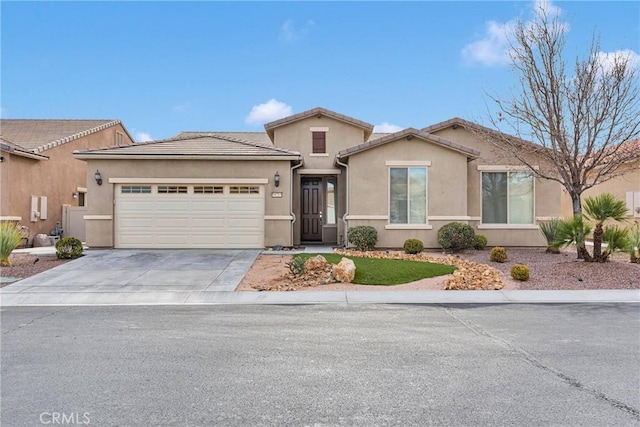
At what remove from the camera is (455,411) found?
3.80m

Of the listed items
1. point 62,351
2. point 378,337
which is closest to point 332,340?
point 378,337

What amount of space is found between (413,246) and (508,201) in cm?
→ 443

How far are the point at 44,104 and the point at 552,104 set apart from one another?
86.4ft

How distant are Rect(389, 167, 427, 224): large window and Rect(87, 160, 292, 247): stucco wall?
3.60 meters

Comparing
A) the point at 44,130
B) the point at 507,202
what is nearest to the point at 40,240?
the point at 44,130

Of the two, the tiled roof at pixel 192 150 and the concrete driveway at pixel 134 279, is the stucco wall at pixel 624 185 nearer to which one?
the tiled roof at pixel 192 150

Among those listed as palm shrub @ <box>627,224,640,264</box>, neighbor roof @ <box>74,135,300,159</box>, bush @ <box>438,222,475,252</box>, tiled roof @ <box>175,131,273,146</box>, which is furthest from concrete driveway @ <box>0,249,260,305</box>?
palm shrub @ <box>627,224,640,264</box>

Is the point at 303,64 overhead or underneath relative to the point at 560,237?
overhead

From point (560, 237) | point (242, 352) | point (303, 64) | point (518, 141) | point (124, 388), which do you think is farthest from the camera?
point (303, 64)

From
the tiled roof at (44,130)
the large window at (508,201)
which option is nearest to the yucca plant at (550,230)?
the large window at (508,201)

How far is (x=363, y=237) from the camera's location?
49.4 ft

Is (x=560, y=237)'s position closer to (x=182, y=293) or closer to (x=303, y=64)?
(x=182, y=293)

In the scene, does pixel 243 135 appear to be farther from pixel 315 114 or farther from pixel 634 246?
pixel 634 246

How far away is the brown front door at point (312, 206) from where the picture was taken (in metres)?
18.9
